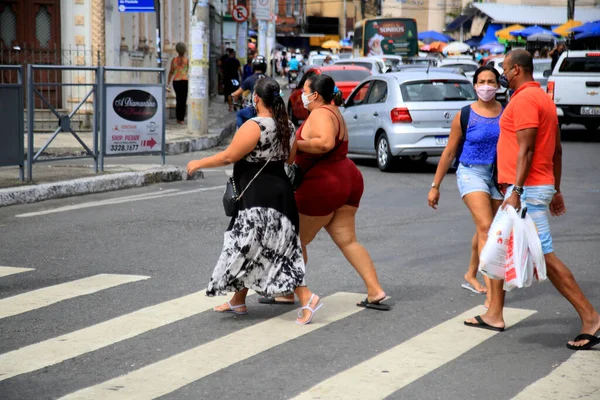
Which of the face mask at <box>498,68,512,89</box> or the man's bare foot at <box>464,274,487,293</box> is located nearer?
the face mask at <box>498,68,512,89</box>

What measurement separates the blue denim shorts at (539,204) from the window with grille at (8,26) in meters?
17.3

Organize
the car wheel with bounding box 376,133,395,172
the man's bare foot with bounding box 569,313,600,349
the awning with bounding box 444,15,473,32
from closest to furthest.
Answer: the man's bare foot with bounding box 569,313,600,349, the car wheel with bounding box 376,133,395,172, the awning with bounding box 444,15,473,32

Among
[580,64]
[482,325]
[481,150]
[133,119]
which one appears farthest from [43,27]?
[482,325]

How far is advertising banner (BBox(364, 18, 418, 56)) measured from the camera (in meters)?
54.0

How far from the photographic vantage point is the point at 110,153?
14156mm

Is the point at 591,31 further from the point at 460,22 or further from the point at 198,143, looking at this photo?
the point at 460,22

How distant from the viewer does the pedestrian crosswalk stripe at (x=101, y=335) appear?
18.3 feet

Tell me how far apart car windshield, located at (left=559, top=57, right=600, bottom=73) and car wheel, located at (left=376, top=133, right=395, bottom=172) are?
832 cm

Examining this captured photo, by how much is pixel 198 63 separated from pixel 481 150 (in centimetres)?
1436

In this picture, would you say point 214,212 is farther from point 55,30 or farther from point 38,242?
point 55,30

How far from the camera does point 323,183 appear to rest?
6.83 metres

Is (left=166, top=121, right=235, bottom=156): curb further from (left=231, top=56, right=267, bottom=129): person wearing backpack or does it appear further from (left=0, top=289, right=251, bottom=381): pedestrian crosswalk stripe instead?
(left=0, top=289, right=251, bottom=381): pedestrian crosswalk stripe

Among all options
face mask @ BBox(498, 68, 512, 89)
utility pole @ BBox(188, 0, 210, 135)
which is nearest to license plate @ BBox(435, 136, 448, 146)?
utility pole @ BBox(188, 0, 210, 135)

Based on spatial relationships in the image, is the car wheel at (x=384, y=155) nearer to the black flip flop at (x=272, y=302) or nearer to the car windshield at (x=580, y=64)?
the car windshield at (x=580, y=64)
